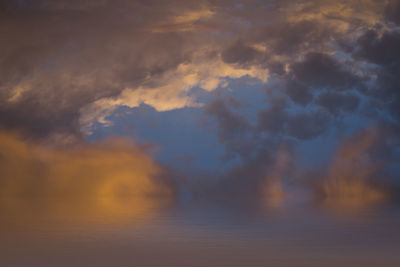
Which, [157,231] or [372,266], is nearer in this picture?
[372,266]

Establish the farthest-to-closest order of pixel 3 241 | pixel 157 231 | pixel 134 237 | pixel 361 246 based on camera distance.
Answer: pixel 157 231 → pixel 134 237 → pixel 3 241 → pixel 361 246

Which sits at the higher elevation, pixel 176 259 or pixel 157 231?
pixel 157 231

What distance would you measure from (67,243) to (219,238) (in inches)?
242

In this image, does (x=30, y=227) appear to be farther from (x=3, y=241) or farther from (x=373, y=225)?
(x=373, y=225)

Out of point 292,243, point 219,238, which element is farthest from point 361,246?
point 219,238

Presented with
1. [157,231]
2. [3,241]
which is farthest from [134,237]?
[3,241]

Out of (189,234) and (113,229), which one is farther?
(113,229)

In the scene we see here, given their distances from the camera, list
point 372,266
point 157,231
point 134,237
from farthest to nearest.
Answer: point 157,231
point 134,237
point 372,266

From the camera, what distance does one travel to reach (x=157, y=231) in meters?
21.8

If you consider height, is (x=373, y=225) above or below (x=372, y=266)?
above

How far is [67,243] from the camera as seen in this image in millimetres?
17578

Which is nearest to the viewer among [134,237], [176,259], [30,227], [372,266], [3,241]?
[372,266]

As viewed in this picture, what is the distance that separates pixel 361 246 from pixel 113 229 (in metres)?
11.8

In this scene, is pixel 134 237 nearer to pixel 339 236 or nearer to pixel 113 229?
pixel 113 229
